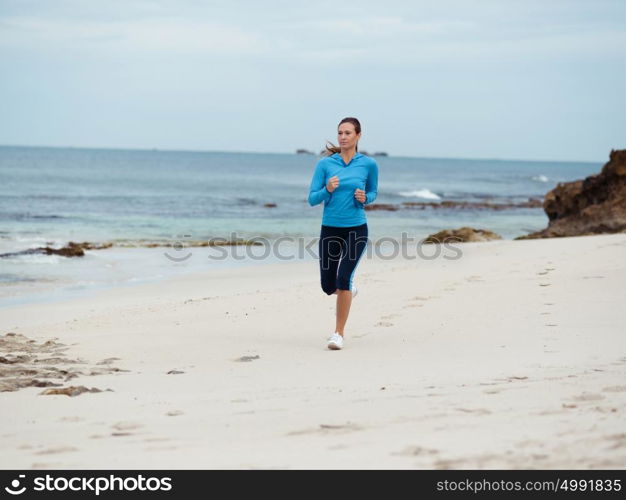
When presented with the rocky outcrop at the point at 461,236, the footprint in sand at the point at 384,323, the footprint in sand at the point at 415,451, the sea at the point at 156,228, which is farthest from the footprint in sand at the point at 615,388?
the rocky outcrop at the point at 461,236

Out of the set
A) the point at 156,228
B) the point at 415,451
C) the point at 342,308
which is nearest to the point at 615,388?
the point at 415,451

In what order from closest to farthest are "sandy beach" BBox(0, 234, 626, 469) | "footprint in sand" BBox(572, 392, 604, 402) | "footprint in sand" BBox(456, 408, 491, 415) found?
"sandy beach" BBox(0, 234, 626, 469), "footprint in sand" BBox(456, 408, 491, 415), "footprint in sand" BBox(572, 392, 604, 402)

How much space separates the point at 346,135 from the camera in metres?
6.41

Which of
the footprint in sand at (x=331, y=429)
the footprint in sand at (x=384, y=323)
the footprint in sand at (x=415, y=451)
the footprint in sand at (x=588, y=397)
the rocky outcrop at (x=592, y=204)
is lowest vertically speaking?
the footprint in sand at (x=384, y=323)

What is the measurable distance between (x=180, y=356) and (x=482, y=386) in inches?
102

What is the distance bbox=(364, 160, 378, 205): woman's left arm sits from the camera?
6.51 metres

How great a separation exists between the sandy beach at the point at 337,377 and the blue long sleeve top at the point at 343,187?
108 centimetres

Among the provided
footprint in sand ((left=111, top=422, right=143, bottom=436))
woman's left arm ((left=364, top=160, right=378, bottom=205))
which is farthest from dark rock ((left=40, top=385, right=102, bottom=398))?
woman's left arm ((left=364, top=160, right=378, bottom=205))

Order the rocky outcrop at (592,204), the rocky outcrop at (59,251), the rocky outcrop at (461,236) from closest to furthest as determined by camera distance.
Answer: the rocky outcrop at (59,251) < the rocky outcrop at (592,204) < the rocky outcrop at (461,236)

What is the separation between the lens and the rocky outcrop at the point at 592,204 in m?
16.8

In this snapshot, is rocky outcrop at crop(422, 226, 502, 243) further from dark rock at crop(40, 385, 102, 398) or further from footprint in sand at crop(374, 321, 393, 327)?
dark rock at crop(40, 385, 102, 398)

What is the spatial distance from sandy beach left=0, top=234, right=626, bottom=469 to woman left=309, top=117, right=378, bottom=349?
0.61 m

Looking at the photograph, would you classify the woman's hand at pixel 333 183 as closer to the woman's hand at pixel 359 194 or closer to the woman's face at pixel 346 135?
the woman's hand at pixel 359 194
